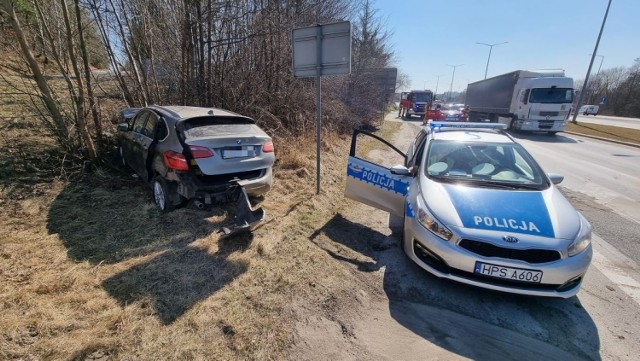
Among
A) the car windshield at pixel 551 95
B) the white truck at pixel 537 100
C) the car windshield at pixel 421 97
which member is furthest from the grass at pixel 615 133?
the car windshield at pixel 421 97

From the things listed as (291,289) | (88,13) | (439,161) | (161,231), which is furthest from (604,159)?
(88,13)

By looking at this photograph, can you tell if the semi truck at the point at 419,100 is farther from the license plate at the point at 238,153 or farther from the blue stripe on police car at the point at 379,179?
the license plate at the point at 238,153

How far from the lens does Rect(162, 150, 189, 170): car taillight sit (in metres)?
4.04

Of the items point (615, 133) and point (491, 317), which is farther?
point (615, 133)

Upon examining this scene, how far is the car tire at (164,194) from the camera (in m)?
4.41

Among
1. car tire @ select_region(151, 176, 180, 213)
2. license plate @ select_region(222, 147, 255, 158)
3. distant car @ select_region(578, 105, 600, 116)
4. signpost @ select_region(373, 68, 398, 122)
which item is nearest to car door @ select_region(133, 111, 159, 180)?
car tire @ select_region(151, 176, 180, 213)

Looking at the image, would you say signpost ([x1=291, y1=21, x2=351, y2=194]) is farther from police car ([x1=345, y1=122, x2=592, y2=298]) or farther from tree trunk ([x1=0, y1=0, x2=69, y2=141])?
tree trunk ([x1=0, y1=0, x2=69, y2=141])

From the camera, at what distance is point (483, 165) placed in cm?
412

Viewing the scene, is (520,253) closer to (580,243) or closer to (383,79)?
(580,243)

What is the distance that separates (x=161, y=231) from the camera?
409 centimetres

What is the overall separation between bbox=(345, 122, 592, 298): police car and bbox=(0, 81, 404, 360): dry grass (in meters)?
1.16

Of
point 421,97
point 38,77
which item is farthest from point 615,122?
point 38,77

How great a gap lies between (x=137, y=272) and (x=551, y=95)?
20998mm

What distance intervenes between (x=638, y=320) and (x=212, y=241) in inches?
184
